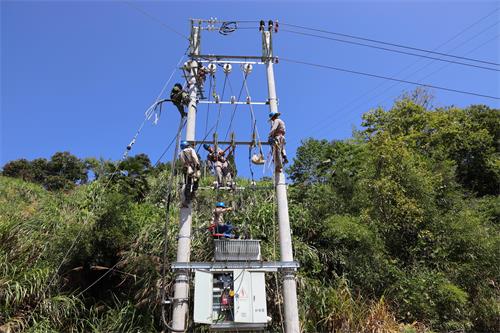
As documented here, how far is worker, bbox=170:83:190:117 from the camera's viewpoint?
8.67m

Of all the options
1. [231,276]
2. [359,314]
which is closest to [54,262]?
[231,276]

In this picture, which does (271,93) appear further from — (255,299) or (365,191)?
(365,191)

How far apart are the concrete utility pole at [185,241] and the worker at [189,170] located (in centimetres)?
18

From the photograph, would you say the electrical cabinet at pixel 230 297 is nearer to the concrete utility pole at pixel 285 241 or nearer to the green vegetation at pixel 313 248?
the concrete utility pole at pixel 285 241

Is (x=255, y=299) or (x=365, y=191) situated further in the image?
(x=365, y=191)

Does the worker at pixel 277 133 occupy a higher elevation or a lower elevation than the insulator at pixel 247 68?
lower

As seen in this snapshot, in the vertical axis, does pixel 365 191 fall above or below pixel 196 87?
below

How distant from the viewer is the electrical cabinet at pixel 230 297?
6801 millimetres

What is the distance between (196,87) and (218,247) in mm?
3948

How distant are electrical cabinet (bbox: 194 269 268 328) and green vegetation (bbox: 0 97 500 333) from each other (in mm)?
2294

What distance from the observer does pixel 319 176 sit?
587 inches

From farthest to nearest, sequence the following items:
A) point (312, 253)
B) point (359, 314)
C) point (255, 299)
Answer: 1. point (312, 253)
2. point (359, 314)
3. point (255, 299)

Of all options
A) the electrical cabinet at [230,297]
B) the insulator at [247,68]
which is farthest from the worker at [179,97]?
the electrical cabinet at [230,297]

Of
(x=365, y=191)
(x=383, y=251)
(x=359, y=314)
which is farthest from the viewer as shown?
(x=365, y=191)
